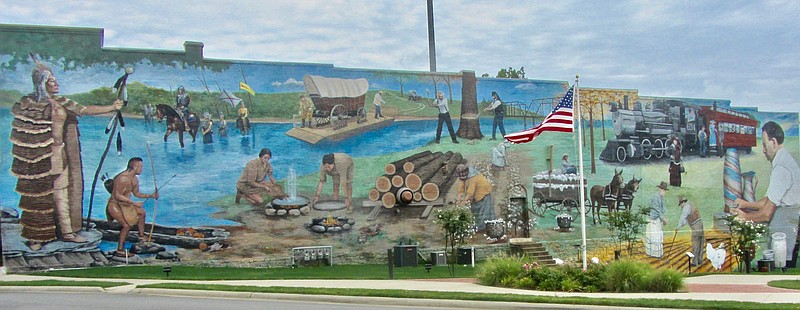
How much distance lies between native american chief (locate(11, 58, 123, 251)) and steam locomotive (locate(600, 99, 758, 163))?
22792mm

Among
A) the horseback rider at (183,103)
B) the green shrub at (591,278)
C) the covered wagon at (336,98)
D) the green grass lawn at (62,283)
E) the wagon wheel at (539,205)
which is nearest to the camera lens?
the green shrub at (591,278)

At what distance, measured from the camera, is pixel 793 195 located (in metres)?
43.3

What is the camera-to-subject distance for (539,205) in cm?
3706

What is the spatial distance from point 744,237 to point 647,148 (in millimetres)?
6164

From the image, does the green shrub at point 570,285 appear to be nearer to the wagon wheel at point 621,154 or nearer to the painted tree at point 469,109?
the painted tree at point 469,109

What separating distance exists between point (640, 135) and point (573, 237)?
639 centimetres

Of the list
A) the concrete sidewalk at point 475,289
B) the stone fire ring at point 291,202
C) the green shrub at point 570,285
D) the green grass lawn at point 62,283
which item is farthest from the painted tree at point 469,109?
the green grass lawn at point 62,283

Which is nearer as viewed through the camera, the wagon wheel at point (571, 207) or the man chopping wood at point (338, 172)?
the man chopping wood at point (338, 172)

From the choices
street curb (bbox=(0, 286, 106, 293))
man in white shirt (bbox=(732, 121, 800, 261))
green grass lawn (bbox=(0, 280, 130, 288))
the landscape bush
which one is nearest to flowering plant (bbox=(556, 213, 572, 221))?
man in white shirt (bbox=(732, 121, 800, 261))

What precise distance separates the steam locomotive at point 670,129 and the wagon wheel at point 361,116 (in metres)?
11.9

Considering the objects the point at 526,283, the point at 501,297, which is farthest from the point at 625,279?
the point at 501,297

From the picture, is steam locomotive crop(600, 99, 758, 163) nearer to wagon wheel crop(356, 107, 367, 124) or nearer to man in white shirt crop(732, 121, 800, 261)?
man in white shirt crop(732, 121, 800, 261)

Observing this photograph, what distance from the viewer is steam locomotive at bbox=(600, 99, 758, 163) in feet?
130

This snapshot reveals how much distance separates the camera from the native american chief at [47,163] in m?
28.7
